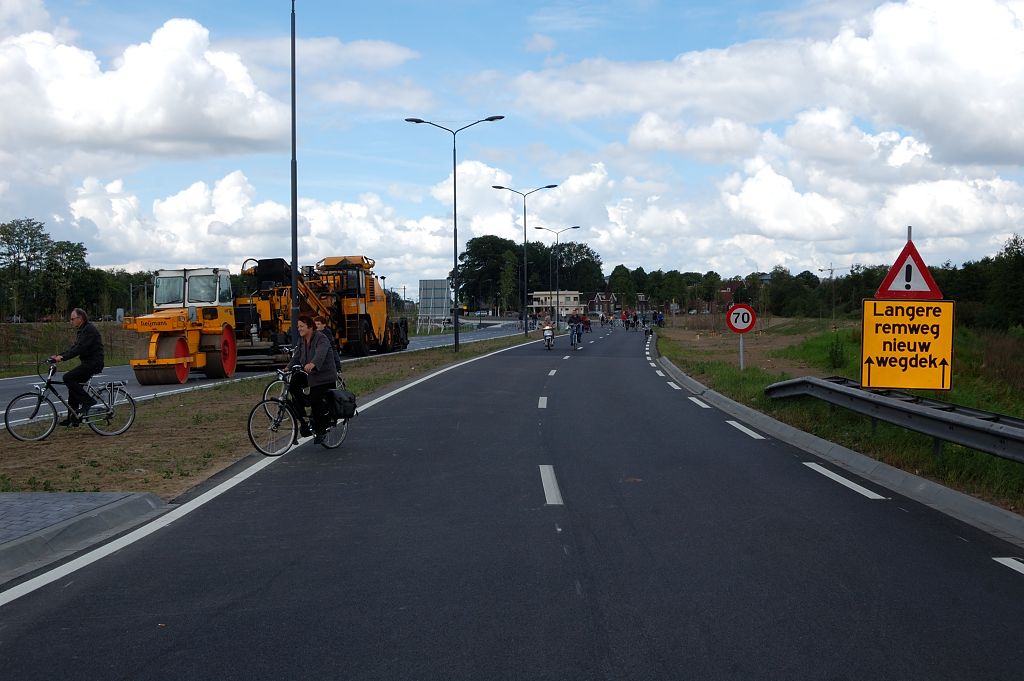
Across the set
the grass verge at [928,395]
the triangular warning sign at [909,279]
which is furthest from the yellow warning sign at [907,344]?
the grass verge at [928,395]

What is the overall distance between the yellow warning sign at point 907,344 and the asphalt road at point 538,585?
220 centimetres

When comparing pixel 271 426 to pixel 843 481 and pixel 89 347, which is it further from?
pixel 843 481

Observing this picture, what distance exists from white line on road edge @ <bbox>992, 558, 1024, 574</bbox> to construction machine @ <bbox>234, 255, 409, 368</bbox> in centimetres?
2345

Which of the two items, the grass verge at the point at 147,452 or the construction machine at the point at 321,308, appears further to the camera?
the construction machine at the point at 321,308

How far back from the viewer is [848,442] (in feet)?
38.7

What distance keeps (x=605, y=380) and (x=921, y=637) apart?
19318mm

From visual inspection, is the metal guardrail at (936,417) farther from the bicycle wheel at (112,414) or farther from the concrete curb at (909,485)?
the bicycle wheel at (112,414)

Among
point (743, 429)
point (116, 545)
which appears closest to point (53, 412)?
point (116, 545)

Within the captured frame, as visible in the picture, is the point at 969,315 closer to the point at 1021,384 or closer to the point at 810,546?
the point at 1021,384

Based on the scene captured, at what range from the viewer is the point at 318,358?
11.7m

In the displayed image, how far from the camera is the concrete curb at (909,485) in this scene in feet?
24.9

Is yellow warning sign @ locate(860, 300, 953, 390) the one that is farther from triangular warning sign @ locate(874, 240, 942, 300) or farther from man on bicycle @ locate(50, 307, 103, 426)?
man on bicycle @ locate(50, 307, 103, 426)

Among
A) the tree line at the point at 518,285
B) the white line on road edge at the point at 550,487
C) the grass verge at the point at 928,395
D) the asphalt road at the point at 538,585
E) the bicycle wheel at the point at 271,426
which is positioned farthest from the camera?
the tree line at the point at 518,285

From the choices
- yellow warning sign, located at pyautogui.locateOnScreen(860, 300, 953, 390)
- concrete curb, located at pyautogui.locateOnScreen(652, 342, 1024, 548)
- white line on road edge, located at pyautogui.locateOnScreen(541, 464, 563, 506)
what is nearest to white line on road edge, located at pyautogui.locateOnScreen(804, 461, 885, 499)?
concrete curb, located at pyautogui.locateOnScreen(652, 342, 1024, 548)
